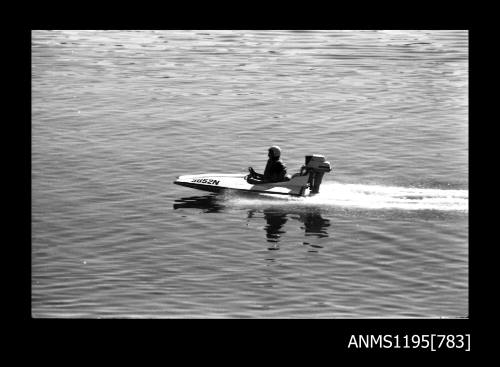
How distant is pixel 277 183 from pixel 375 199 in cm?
326

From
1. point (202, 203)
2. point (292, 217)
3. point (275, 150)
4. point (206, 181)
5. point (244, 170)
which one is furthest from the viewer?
point (244, 170)

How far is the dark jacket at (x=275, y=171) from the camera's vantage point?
32.9 meters

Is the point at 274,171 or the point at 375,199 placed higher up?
the point at 274,171

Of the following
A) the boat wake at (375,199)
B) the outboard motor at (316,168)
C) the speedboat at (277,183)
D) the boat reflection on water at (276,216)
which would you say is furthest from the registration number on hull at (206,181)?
the outboard motor at (316,168)

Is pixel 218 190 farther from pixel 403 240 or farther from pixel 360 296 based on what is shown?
pixel 360 296

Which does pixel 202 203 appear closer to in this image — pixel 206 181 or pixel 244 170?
pixel 206 181

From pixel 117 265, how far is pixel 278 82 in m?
24.2

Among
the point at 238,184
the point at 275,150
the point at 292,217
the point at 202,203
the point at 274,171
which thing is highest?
the point at 275,150

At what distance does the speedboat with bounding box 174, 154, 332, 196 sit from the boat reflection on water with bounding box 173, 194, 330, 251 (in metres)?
0.53

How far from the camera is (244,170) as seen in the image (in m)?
36.2

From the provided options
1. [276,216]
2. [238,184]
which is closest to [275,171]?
[238,184]

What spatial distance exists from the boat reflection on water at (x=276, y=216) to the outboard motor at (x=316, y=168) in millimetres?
1163

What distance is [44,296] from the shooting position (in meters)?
25.1

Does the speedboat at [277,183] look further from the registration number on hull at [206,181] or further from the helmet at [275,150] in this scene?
the helmet at [275,150]
